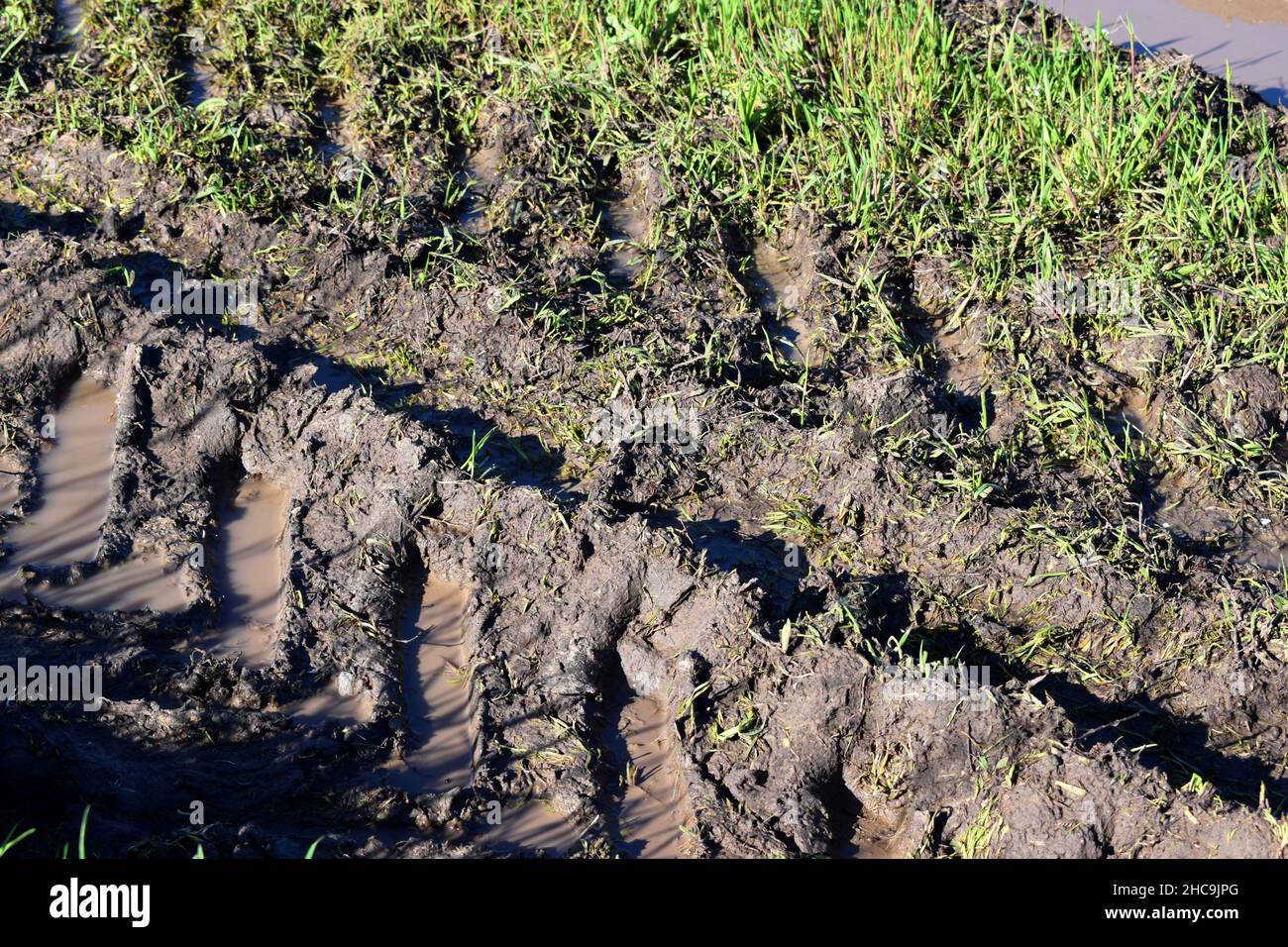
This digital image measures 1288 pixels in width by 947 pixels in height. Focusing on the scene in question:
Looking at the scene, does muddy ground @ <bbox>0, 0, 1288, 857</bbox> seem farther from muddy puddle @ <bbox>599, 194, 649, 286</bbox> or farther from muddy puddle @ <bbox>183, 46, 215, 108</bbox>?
muddy puddle @ <bbox>183, 46, 215, 108</bbox>

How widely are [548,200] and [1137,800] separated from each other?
3.10m

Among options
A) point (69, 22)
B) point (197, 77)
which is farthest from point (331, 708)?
point (69, 22)

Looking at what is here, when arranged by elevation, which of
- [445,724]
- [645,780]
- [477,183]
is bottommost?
[645,780]

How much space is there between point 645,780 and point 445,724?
1.94 ft

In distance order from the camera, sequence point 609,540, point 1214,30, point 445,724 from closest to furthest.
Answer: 1. point 445,724
2. point 609,540
3. point 1214,30

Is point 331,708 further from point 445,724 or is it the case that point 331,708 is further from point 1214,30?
point 1214,30

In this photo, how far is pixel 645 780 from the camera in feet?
11.5

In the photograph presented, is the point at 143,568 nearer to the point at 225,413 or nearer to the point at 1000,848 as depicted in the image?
the point at 225,413

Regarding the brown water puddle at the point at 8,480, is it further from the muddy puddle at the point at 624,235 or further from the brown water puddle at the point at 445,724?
the muddy puddle at the point at 624,235

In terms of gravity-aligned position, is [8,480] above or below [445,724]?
above


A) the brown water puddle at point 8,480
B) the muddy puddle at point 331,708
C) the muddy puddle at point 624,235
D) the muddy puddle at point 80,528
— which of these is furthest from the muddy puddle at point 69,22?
the muddy puddle at point 331,708

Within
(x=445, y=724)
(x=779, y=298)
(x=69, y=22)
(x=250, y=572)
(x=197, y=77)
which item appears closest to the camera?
(x=445, y=724)

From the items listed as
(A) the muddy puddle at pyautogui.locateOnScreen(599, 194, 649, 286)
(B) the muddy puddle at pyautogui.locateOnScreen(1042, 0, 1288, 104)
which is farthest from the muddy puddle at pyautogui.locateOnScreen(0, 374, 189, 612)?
(B) the muddy puddle at pyautogui.locateOnScreen(1042, 0, 1288, 104)

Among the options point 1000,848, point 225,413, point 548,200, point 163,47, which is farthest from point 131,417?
point 1000,848
